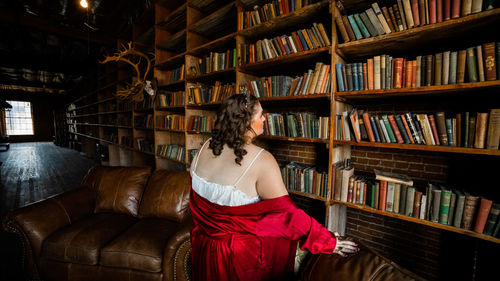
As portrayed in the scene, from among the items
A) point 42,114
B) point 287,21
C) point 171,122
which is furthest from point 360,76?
point 42,114

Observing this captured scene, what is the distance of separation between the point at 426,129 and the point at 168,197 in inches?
87.6

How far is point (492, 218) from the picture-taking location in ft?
3.88

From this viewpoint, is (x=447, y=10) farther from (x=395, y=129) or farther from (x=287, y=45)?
(x=287, y=45)

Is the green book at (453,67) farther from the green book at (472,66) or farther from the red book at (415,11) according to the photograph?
the red book at (415,11)

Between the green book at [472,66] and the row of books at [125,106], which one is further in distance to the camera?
A: the row of books at [125,106]

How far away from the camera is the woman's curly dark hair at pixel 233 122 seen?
3.59 ft

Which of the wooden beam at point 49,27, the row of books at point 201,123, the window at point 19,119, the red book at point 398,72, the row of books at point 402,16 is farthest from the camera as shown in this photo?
the window at point 19,119

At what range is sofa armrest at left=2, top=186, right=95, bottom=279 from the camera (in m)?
1.65

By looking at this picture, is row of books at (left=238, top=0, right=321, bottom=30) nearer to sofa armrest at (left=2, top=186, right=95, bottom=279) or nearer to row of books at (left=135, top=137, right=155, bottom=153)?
sofa armrest at (left=2, top=186, right=95, bottom=279)

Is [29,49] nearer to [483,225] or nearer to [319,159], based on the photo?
[319,159]

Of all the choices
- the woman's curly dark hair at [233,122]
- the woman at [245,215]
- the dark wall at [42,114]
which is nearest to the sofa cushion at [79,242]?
the woman at [245,215]

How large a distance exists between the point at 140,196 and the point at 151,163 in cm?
291

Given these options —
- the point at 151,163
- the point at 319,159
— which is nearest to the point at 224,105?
the point at 319,159

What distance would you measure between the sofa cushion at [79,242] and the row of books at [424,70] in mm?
2341
